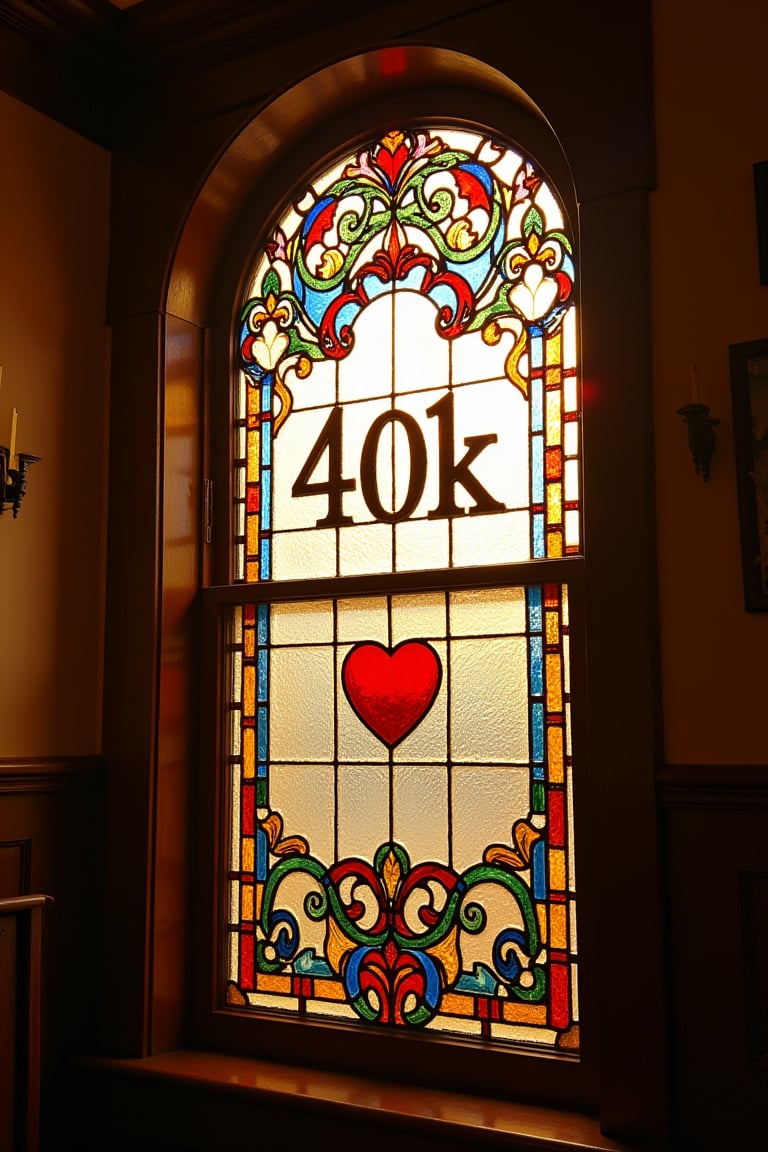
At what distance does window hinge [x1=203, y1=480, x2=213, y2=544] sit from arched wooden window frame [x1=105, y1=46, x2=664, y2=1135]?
2 centimetres

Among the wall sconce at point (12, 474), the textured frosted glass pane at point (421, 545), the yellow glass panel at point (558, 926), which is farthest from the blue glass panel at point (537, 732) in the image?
the wall sconce at point (12, 474)

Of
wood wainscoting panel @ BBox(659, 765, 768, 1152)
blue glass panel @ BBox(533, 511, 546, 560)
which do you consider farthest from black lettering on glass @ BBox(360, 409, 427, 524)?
wood wainscoting panel @ BBox(659, 765, 768, 1152)

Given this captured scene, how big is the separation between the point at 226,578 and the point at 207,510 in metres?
0.20

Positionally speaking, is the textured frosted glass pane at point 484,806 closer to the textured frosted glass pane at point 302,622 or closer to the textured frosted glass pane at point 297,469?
the textured frosted glass pane at point 302,622

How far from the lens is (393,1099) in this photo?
270 cm

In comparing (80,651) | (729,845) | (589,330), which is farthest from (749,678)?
(80,651)

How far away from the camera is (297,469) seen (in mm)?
3244

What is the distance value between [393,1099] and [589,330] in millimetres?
1799

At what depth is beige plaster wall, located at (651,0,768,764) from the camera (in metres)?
2.44

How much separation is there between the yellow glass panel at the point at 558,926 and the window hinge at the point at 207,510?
4.55 ft

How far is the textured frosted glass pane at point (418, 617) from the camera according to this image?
9.73 ft

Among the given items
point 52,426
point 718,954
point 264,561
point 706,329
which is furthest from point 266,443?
point 718,954

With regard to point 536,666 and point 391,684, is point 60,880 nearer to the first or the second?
point 391,684

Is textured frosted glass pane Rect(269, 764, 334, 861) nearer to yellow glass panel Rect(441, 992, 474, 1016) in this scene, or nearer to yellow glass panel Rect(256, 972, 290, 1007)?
yellow glass panel Rect(256, 972, 290, 1007)
